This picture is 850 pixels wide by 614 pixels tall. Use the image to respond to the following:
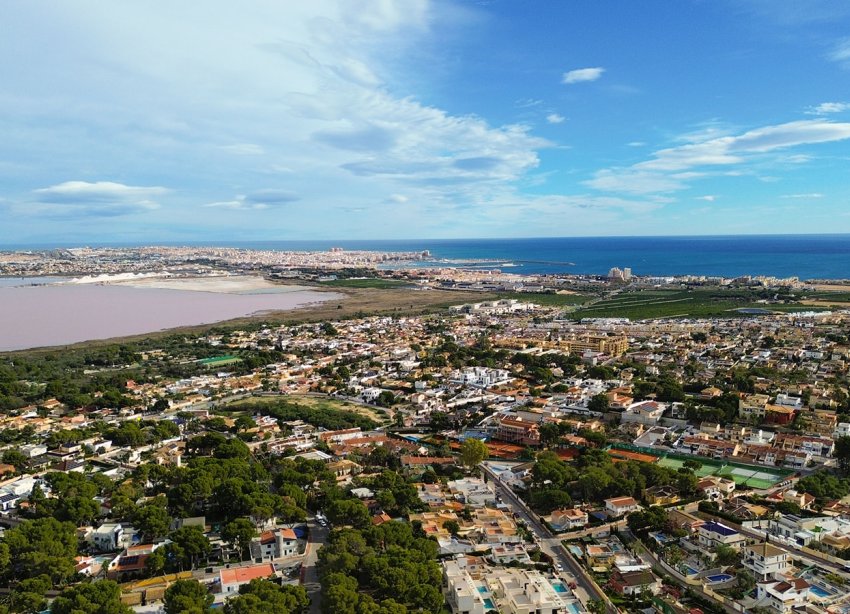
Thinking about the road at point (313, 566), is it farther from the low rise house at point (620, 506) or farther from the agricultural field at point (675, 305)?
the agricultural field at point (675, 305)

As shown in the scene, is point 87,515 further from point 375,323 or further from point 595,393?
point 375,323

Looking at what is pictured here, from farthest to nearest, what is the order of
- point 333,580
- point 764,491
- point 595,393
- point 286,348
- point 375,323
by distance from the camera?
point 375,323
point 286,348
point 595,393
point 764,491
point 333,580

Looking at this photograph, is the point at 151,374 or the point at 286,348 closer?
the point at 151,374

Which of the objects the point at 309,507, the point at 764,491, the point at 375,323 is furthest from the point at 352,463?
the point at 375,323

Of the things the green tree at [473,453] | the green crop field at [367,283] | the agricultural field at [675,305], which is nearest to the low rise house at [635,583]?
the green tree at [473,453]

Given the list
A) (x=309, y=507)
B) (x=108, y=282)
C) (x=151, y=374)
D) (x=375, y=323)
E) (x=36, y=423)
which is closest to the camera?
(x=309, y=507)

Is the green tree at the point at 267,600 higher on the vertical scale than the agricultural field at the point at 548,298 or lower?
lower

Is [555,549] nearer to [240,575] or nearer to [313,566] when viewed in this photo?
[313,566]
